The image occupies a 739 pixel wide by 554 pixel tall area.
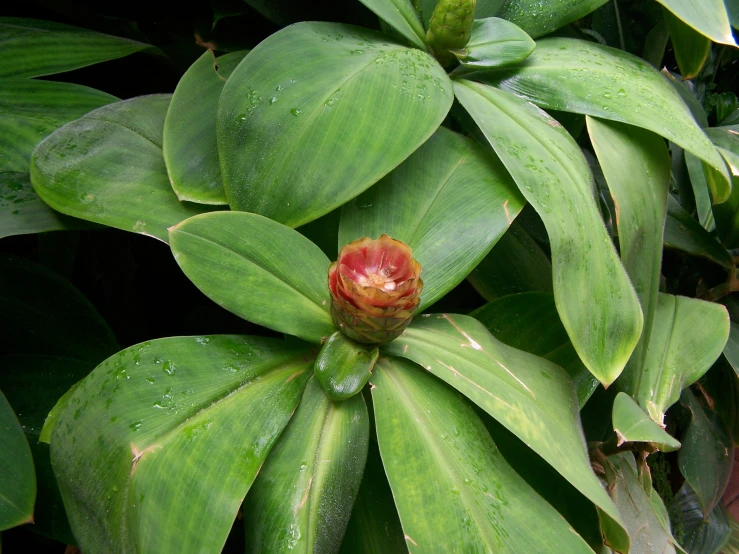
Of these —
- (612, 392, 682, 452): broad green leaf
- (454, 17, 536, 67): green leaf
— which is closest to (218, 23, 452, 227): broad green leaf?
(454, 17, 536, 67): green leaf

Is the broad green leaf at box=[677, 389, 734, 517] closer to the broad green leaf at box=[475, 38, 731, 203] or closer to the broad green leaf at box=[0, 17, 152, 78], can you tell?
the broad green leaf at box=[475, 38, 731, 203]

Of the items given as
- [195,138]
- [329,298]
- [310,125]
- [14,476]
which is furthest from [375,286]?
[14,476]

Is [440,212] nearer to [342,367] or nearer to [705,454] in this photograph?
[342,367]

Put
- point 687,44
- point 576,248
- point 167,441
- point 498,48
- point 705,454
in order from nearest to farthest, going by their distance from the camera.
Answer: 1. point 167,441
2. point 576,248
3. point 498,48
4. point 687,44
5. point 705,454

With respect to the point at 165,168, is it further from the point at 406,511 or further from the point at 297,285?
the point at 406,511

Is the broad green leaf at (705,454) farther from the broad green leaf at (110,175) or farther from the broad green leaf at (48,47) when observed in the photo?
the broad green leaf at (48,47)

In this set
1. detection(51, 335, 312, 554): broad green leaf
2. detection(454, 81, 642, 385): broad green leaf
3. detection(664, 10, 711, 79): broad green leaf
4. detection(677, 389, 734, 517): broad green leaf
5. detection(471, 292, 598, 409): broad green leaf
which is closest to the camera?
detection(51, 335, 312, 554): broad green leaf

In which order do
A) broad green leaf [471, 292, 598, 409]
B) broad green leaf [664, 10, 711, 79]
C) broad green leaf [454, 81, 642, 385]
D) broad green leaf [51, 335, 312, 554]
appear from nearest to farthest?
broad green leaf [51, 335, 312, 554], broad green leaf [454, 81, 642, 385], broad green leaf [471, 292, 598, 409], broad green leaf [664, 10, 711, 79]
